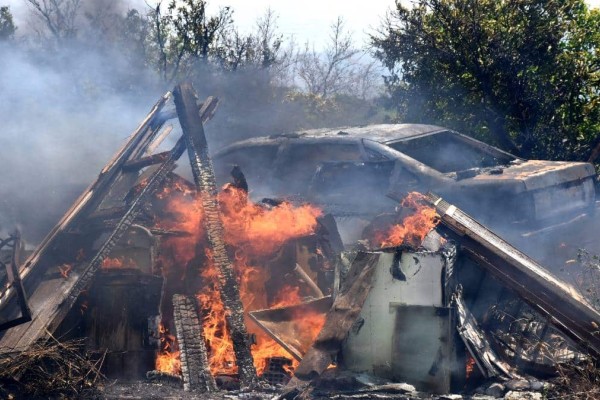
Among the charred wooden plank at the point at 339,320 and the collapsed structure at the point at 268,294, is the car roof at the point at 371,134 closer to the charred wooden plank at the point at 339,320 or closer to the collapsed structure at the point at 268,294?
the collapsed structure at the point at 268,294

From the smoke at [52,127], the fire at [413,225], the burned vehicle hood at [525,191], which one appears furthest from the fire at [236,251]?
the smoke at [52,127]

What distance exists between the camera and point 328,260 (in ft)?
19.9

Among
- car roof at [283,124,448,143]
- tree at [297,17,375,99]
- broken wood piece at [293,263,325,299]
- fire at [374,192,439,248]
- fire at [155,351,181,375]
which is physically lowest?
fire at [155,351,181,375]

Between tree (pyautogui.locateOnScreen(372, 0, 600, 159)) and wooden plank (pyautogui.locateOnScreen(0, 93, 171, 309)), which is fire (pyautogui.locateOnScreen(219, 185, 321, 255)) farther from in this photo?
tree (pyautogui.locateOnScreen(372, 0, 600, 159))

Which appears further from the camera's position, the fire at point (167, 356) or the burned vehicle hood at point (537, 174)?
the burned vehicle hood at point (537, 174)

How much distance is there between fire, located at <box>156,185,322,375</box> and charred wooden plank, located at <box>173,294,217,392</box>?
6.7 inches

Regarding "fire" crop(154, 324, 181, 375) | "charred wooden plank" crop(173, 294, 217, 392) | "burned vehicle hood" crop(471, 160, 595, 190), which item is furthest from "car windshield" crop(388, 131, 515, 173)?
"fire" crop(154, 324, 181, 375)

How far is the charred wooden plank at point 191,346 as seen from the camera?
14.6ft

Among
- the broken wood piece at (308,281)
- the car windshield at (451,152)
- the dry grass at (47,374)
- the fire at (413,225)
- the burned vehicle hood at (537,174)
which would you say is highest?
the car windshield at (451,152)

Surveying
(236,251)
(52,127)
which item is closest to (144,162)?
(236,251)

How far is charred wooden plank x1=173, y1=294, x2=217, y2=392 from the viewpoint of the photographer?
14.6 ft

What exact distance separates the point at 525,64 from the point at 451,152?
2826 mm

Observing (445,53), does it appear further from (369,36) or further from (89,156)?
(89,156)

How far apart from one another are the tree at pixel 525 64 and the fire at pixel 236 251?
16.5 feet
